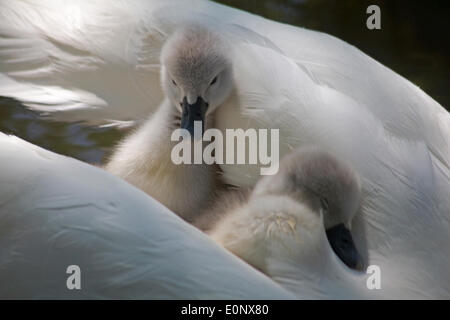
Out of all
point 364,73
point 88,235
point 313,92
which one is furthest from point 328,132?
point 88,235

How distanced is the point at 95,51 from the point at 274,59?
0.38 m

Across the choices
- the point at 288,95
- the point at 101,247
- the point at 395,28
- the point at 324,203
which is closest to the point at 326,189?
the point at 324,203

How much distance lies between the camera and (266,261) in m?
1.24

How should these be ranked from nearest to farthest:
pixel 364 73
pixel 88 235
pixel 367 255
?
pixel 88 235 < pixel 367 255 < pixel 364 73

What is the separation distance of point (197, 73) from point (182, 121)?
9 cm

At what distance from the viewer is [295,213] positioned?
1.27 meters

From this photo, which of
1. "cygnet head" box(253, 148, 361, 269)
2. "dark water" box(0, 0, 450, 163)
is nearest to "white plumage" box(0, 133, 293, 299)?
"cygnet head" box(253, 148, 361, 269)

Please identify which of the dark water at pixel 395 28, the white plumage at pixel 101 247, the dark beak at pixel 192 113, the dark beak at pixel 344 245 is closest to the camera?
the white plumage at pixel 101 247

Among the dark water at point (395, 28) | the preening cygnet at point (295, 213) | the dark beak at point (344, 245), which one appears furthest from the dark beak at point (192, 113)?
the dark water at point (395, 28)

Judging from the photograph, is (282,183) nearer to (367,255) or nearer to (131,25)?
(367,255)

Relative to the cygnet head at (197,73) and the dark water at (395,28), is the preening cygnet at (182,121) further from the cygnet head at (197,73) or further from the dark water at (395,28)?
the dark water at (395,28)

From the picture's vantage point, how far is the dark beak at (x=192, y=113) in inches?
56.1

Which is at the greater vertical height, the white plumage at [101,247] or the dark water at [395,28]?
the dark water at [395,28]

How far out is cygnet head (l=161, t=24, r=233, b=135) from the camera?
146 centimetres
